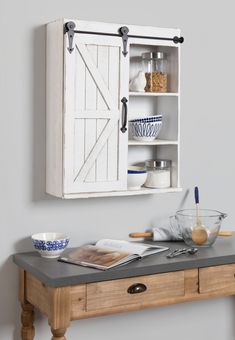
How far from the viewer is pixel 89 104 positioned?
9.89ft

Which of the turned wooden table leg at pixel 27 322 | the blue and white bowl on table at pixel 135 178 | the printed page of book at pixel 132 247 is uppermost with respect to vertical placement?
the blue and white bowl on table at pixel 135 178

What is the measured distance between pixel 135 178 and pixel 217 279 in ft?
1.99

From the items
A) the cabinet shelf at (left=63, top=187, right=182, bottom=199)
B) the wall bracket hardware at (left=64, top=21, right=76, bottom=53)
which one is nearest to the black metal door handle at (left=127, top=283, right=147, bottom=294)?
the cabinet shelf at (left=63, top=187, right=182, bottom=199)

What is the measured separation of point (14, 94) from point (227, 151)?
126cm

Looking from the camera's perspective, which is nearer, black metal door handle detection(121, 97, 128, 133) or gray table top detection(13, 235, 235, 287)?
gray table top detection(13, 235, 235, 287)

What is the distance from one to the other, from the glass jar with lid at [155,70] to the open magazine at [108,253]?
2.49 ft

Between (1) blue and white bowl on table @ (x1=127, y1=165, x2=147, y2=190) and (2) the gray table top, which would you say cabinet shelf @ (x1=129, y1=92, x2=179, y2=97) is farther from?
(2) the gray table top

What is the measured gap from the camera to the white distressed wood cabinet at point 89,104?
2963 millimetres

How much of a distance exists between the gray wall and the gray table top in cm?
20

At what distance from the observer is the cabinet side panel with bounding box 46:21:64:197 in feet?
9.78

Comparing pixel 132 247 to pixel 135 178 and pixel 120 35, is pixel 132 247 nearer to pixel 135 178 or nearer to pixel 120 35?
pixel 135 178

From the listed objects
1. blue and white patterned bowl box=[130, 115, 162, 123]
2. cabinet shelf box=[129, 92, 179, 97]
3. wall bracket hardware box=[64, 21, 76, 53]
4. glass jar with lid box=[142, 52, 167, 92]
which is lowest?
blue and white patterned bowl box=[130, 115, 162, 123]

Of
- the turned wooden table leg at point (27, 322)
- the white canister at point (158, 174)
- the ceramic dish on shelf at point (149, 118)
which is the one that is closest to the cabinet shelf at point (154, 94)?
the ceramic dish on shelf at point (149, 118)

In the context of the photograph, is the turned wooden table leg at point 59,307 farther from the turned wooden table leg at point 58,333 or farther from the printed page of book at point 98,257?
the printed page of book at point 98,257
